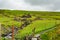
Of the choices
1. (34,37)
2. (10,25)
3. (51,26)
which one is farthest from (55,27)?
(10,25)

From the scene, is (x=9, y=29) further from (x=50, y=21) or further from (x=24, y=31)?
(x=50, y=21)

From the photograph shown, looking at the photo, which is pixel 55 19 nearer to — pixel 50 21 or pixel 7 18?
pixel 50 21

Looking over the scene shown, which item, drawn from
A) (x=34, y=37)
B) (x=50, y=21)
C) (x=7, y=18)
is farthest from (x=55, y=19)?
(x=7, y=18)

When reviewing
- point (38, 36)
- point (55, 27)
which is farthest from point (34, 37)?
point (55, 27)

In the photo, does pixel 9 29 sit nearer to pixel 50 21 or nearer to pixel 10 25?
pixel 10 25

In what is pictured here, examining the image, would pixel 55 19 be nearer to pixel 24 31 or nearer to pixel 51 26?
pixel 51 26
